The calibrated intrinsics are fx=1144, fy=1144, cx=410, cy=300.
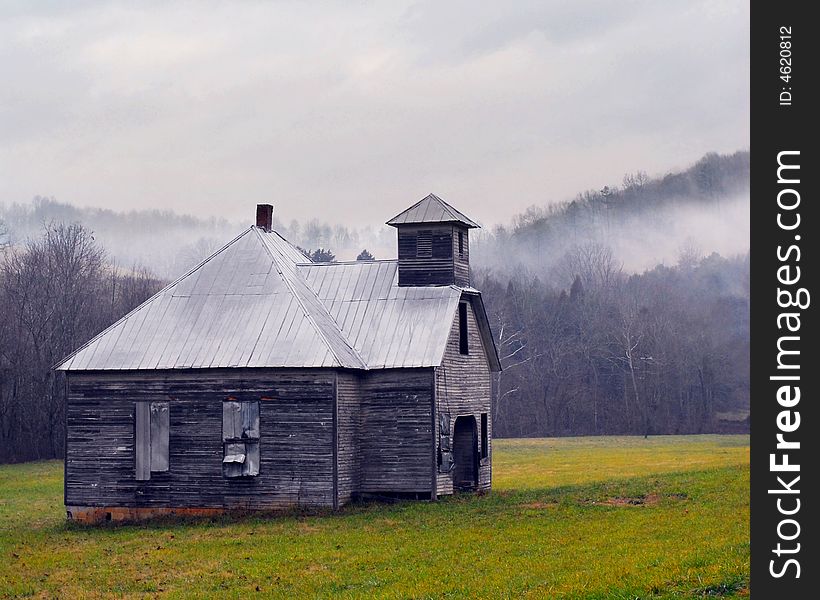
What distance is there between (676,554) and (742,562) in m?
1.77

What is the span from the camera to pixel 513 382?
95062 mm

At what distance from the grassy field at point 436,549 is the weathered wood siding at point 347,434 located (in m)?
0.83

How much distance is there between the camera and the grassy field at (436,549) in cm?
1986

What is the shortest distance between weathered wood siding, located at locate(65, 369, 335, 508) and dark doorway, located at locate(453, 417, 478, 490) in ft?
22.0

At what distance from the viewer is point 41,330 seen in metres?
69.6

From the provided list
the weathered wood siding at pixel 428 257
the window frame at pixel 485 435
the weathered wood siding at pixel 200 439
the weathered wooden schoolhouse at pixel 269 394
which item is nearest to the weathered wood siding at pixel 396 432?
the weathered wooden schoolhouse at pixel 269 394

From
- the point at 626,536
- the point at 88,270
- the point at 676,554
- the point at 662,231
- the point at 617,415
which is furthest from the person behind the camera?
the point at 662,231

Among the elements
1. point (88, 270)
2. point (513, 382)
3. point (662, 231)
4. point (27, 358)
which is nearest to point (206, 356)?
point (27, 358)

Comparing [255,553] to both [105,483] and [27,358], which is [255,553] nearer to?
[105,483]

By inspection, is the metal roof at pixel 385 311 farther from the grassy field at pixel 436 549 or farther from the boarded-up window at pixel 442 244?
the grassy field at pixel 436 549

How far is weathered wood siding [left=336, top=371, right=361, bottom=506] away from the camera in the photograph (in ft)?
108

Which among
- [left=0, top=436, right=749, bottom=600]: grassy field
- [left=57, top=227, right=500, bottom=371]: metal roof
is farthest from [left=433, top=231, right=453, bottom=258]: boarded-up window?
[left=0, top=436, right=749, bottom=600]: grassy field

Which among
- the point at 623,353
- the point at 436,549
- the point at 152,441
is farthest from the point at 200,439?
the point at 623,353
